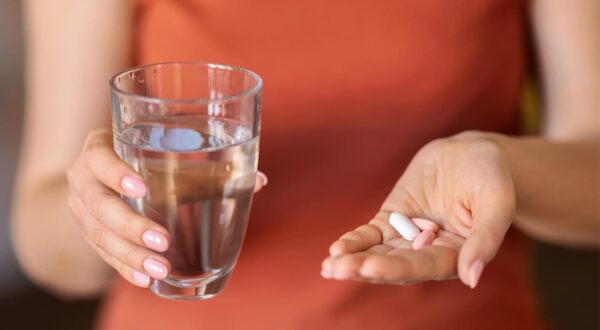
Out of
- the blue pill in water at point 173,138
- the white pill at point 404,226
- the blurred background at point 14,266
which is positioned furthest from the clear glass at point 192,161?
the blurred background at point 14,266

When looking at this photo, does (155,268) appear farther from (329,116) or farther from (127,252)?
(329,116)

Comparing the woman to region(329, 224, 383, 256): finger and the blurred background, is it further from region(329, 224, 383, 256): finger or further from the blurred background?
the blurred background

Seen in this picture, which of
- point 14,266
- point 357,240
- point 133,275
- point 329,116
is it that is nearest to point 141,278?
point 133,275

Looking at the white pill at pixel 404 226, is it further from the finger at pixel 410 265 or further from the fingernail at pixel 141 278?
the fingernail at pixel 141 278

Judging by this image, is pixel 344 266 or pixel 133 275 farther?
pixel 133 275

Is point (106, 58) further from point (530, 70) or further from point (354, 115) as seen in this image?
point (530, 70)

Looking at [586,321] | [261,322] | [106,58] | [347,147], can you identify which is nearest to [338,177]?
[347,147]

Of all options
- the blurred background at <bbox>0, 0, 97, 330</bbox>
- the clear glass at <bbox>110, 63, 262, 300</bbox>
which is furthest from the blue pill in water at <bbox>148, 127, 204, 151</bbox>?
the blurred background at <bbox>0, 0, 97, 330</bbox>
